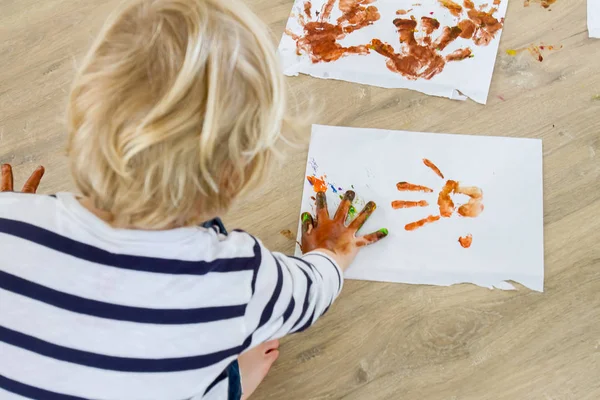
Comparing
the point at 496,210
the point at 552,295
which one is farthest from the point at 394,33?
the point at 552,295

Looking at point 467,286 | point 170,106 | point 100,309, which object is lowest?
point 467,286

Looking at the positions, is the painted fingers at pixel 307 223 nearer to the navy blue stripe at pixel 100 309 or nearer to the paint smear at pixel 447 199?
the paint smear at pixel 447 199

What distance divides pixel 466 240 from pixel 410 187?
0.37 ft

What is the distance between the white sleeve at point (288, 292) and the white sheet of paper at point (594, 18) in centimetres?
58

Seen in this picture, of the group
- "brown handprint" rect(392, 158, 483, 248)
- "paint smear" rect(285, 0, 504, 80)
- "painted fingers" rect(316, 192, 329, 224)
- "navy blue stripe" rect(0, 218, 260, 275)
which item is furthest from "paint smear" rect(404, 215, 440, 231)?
"navy blue stripe" rect(0, 218, 260, 275)

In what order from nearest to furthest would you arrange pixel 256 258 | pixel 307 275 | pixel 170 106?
pixel 170 106 < pixel 256 258 < pixel 307 275

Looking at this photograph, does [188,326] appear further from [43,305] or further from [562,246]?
[562,246]

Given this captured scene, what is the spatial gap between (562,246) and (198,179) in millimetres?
542

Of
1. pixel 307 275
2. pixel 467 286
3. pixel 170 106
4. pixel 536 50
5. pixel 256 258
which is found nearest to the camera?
pixel 170 106

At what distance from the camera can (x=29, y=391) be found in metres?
0.57

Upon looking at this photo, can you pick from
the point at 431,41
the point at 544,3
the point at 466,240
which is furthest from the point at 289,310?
the point at 544,3

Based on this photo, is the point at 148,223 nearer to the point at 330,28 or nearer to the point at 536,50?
the point at 330,28

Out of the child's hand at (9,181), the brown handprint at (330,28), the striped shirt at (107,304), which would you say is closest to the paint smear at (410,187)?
the brown handprint at (330,28)

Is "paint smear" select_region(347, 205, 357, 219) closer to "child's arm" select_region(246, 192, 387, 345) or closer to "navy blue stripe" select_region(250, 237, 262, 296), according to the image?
"child's arm" select_region(246, 192, 387, 345)
